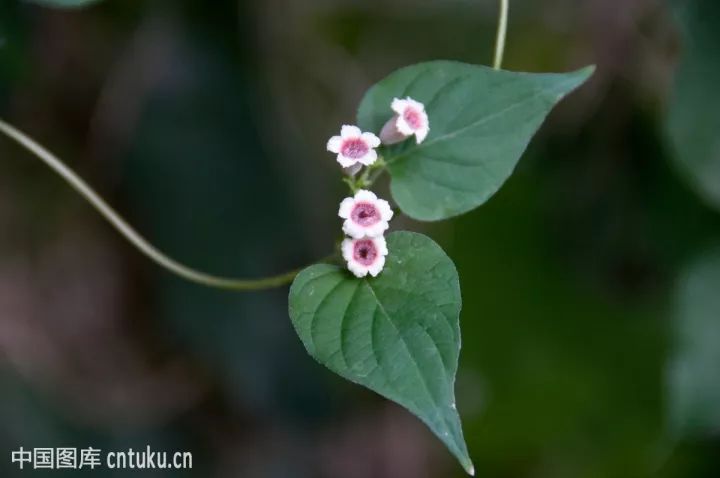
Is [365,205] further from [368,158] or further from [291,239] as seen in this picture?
[291,239]

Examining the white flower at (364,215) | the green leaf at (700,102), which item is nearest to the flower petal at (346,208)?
the white flower at (364,215)

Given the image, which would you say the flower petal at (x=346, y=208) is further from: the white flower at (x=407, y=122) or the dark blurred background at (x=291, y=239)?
the dark blurred background at (x=291, y=239)

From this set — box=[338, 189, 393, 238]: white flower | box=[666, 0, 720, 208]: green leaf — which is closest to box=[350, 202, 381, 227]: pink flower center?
box=[338, 189, 393, 238]: white flower

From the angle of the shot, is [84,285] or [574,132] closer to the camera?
[574,132]

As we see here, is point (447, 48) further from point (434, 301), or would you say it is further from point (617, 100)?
point (434, 301)

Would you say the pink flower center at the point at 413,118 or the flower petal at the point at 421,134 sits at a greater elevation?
the pink flower center at the point at 413,118

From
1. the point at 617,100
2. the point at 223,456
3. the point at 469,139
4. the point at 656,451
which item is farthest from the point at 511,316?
the point at 469,139

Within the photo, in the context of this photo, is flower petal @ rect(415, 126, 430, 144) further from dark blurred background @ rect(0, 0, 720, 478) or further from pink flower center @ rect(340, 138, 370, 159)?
dark blurred background @ rect(0, 0, 720, 478)
